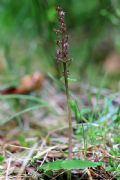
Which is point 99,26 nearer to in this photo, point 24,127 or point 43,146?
point 24,127

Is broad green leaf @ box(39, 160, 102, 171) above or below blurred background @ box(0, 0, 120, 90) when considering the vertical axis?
below

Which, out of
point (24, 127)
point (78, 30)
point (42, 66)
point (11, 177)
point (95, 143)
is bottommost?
point (11, 177)

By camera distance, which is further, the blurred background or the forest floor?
the blurred background

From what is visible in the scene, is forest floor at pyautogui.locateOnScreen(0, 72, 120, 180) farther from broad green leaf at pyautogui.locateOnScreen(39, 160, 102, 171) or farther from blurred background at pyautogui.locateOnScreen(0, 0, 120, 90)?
blurred background at pyautogui.locateOnScreen(0, 0, 120, 90)

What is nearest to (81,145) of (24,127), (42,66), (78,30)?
(24,127)

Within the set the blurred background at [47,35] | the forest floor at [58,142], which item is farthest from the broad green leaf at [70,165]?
the blurred background at [47,35]

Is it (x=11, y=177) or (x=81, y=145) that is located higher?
(x=81, y=145)

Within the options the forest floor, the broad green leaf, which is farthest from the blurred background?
the broad green leaf

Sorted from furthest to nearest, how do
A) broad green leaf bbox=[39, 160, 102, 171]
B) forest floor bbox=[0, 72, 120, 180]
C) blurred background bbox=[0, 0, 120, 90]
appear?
blurred background bbox=[0, 0, 120, 90]
forest floor bbox=[0, 72, 120, 180]
broad green leaf bbox=[39, 160, 102, 171]

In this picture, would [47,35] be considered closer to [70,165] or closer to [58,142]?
[58,142]
